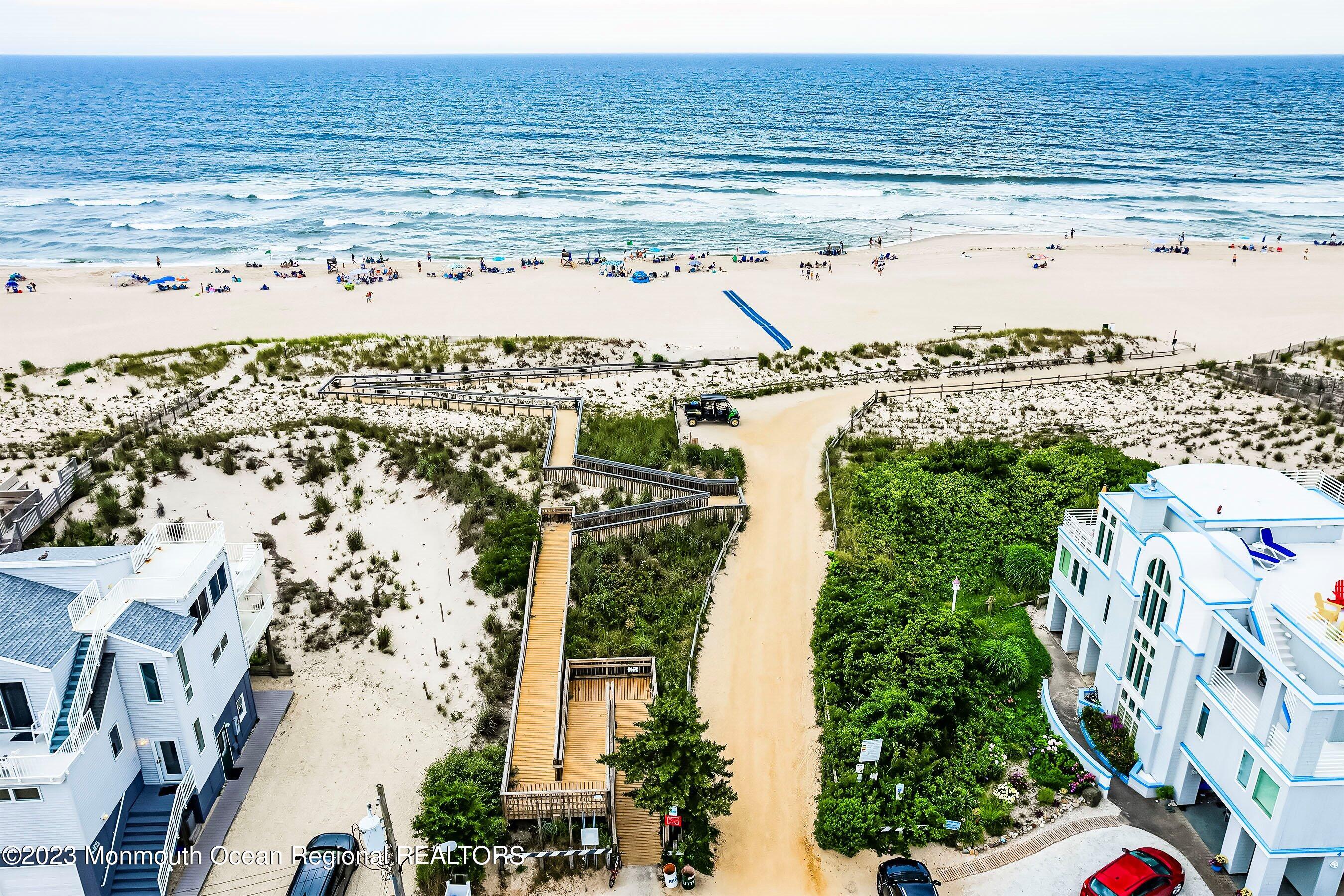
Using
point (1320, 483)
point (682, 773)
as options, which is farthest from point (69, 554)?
point (1320, 483)

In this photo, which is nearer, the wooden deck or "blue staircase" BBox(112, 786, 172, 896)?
"blue staircase" BBox(112, 786, 172, 896)

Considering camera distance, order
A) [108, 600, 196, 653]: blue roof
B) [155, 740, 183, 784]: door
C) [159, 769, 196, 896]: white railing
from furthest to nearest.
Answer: [155, 740, 183, 784]: door
[108, 600, 196, 653]: blue roof
[159, 769, 196, 896]: white railing

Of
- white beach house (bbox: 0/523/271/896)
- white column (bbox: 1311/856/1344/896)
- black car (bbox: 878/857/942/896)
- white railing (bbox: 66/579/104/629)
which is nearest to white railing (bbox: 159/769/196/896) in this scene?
white beach house (bbox: 0/523/271/896)

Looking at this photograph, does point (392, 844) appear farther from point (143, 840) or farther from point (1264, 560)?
point (1264, 560)

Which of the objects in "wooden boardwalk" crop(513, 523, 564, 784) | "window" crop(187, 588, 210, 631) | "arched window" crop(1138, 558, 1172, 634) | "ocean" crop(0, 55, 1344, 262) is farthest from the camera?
"ocean" crop(0, 55, 1344, 262)

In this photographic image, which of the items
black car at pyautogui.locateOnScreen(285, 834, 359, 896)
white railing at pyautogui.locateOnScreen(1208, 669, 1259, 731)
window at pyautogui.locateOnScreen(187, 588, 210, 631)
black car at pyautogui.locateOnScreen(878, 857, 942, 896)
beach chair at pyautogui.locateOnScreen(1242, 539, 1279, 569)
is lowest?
black car at pyautogui.locateOnScreen(285, 834, 359, 896)

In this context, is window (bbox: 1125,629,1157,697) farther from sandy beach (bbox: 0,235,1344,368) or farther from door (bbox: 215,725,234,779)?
sandy beach (bbox: 0,235,1344,368)

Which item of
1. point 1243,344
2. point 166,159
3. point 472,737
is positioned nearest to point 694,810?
point 472,737
